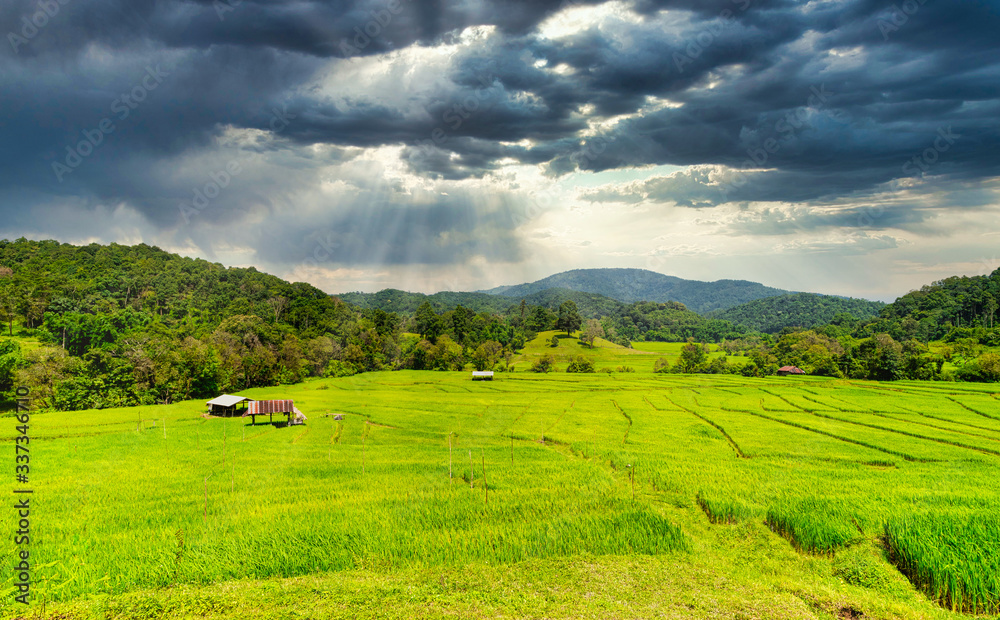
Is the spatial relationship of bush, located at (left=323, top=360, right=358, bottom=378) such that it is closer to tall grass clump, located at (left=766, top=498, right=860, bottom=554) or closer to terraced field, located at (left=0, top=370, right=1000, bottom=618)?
terraced field, located at (left=0, top=370, right=1000, bottom=618)

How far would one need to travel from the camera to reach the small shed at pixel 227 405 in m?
44.6

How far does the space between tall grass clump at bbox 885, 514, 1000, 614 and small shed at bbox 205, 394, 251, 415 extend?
49.7m

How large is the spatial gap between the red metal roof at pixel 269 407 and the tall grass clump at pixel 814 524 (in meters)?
39.4

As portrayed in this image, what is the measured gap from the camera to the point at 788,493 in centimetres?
1745

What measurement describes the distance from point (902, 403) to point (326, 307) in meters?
126

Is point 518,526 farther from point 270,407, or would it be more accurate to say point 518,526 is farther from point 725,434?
point 270,407

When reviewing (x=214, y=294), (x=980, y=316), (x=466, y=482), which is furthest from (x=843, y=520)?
(x=980, y=316)

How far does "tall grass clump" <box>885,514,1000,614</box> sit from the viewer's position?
9570mm

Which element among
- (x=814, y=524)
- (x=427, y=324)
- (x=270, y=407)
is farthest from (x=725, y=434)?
(x=427, y=324)

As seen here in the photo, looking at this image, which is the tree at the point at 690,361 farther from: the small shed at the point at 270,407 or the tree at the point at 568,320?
the small shed at the point at 270,407

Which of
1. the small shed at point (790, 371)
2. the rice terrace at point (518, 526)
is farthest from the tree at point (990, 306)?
the rice terrace at point (518, 526)

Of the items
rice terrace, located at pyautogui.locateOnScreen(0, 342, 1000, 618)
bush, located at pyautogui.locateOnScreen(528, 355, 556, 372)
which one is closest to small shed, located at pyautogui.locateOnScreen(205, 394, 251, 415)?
rice terrace, located at pyautogui.locateOnScreen(0, 342, 1000, 618)

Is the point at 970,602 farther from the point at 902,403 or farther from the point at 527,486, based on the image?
the point at 902,403

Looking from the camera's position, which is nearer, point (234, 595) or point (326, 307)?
point (234, 595)
